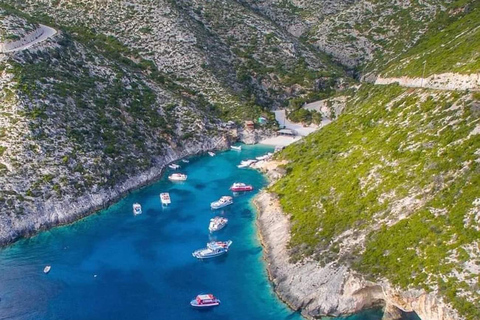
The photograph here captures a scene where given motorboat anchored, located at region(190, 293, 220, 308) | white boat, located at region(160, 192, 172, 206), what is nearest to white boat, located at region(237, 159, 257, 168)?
white boat, located at region(160, 192, 172, 206)

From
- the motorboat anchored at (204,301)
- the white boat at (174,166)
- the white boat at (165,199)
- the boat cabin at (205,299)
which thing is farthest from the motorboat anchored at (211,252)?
the white boat at (174,166)

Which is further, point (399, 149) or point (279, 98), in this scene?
point (279, 98)

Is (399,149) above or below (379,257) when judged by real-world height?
above

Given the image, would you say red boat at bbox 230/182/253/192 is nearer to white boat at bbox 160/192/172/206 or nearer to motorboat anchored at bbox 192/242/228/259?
white boat at bbox 160/192/172/206

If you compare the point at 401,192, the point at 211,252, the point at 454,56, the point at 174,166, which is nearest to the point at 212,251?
the point at 211,252

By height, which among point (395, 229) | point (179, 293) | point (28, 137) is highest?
point (28, 137)

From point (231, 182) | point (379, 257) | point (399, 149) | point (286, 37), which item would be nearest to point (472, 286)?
point (379, 257)

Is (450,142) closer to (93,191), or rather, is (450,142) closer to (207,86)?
Result: (93,191)

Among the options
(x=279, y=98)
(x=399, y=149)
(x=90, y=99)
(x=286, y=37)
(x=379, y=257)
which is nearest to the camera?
(x=379, y=257)
